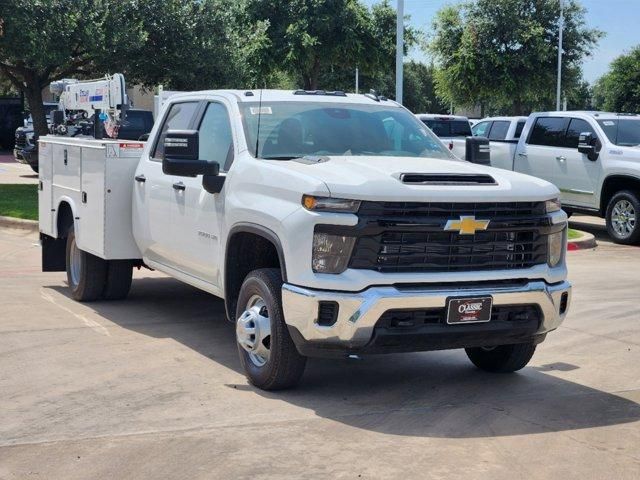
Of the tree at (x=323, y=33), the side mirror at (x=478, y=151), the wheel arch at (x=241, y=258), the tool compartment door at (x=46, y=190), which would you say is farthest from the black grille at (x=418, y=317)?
the tree at (x=323, y=33)

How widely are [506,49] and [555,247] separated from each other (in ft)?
131

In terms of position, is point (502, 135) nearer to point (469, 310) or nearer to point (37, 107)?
point (37, 107)

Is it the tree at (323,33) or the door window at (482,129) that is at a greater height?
the tree at (323,33)

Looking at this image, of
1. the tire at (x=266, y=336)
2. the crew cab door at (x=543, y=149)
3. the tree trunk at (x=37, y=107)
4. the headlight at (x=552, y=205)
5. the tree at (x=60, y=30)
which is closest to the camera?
the tire at (x=266, y=336)

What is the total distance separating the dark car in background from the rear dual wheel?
8.36m

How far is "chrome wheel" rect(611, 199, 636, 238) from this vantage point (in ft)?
51.7

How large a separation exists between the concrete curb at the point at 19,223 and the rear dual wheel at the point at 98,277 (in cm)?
616

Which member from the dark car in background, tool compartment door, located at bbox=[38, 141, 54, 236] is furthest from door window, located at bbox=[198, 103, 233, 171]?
the dark car in background

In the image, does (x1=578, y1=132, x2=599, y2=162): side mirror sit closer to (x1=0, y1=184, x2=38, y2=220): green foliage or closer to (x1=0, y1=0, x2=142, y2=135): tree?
(x1=0, y1=184, x2=38, y2=220): green foliage

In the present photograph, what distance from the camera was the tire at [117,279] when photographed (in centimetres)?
979

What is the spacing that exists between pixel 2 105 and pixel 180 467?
40.0m

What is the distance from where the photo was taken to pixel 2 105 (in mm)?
42531

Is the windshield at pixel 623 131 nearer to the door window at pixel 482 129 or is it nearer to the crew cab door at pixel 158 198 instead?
the door window at pixel 482 129

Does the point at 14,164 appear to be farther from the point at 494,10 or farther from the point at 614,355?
the point at 614,355
